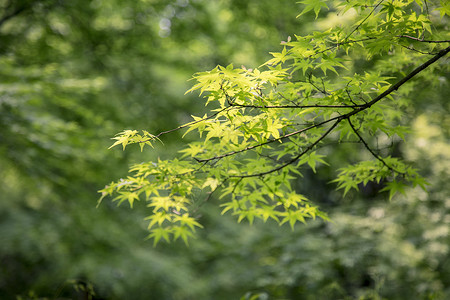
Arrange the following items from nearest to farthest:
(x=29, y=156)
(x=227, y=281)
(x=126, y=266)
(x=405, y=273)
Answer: (x=29, y=156), (x=405, y=273), (x=126, y=266), (x=227, y=281)

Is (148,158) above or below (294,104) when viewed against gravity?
above

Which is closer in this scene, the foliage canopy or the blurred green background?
the foliage canopy

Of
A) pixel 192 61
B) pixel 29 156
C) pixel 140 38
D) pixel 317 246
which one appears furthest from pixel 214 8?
pixel 317 246

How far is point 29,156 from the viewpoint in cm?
508

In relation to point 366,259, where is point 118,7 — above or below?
above

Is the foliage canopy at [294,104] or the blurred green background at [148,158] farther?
the blurred green background at [148,158]

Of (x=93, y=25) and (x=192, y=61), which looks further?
(x=192, y=61)

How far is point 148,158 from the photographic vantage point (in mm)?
6121

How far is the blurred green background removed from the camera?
5.12m

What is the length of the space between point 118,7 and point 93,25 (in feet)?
2.16

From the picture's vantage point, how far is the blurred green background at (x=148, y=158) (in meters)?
5.12

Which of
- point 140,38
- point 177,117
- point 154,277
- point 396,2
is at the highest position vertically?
point 140,38

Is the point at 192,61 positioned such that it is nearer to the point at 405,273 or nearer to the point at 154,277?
the point at 154,277

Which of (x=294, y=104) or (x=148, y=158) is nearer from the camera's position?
(x=294, y=104)
